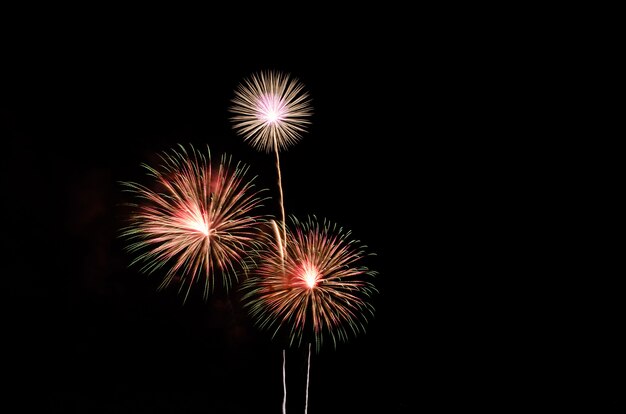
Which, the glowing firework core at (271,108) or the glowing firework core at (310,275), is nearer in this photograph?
the glowing firework core at (271,108)

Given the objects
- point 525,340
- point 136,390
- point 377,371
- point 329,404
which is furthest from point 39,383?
point 525,340

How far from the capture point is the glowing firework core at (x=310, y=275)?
900 cm

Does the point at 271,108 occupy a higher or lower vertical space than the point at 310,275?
higher

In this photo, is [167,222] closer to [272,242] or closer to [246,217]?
[246,217]

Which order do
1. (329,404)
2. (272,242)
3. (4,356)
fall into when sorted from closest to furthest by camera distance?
1. (272,242)
2. (4,356)
3. (329,404)

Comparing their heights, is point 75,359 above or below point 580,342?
below

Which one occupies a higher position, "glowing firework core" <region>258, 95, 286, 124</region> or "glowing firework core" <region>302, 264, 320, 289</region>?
"glowing firework core" <region>258, 95, 286, 124</region>

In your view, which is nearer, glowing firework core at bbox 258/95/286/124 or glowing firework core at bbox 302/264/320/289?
glowing firework core at bbox 258/95/286/124

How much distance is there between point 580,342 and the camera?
16.7 m

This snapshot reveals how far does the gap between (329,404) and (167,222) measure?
1059cm

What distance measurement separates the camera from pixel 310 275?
9.01m

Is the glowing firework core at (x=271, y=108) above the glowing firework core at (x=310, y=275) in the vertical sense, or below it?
above

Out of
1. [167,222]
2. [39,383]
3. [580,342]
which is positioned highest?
[580,342]

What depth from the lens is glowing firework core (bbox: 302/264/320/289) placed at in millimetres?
9000
